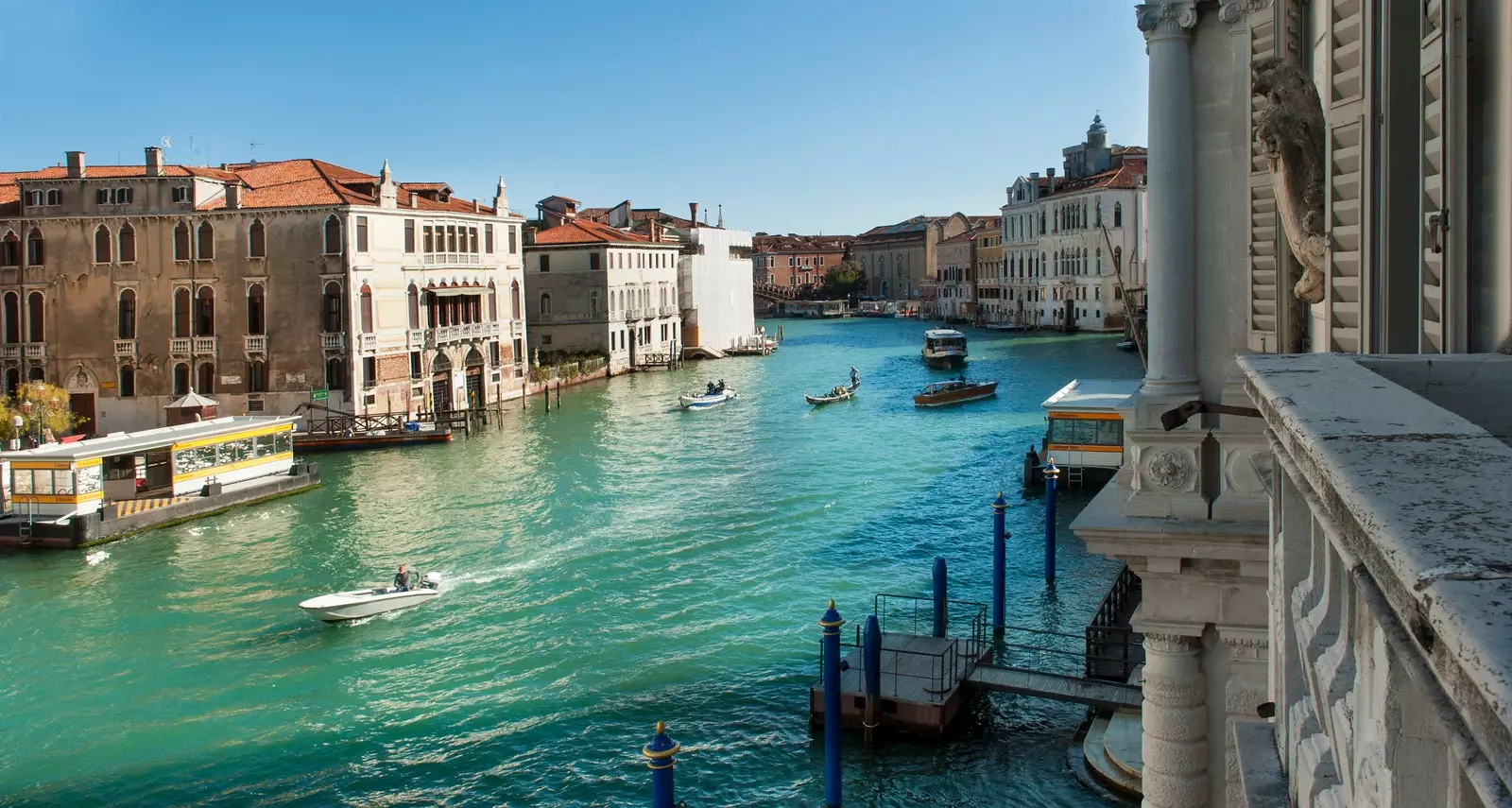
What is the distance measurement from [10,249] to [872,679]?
27.5 meters

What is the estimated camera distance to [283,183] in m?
32.4

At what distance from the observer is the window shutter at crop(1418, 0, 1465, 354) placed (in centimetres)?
372

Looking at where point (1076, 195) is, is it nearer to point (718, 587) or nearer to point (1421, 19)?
point (718, 587)

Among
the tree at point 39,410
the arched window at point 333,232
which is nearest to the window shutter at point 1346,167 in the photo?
the tree at point 39,410

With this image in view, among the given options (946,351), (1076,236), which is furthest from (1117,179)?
(946,351)

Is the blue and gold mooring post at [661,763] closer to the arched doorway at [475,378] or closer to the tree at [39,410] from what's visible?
the tree at [39,410]

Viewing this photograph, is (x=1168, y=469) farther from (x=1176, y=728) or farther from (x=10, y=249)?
(x=10, y=249)

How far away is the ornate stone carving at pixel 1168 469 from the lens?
649 cm

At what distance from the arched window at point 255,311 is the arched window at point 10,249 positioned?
528cm

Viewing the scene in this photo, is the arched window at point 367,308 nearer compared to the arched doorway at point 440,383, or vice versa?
the arched window at point 367,308

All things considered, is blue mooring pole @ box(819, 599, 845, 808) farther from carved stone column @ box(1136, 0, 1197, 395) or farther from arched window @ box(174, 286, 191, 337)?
arched window @ box(174, 286, 191, 337)

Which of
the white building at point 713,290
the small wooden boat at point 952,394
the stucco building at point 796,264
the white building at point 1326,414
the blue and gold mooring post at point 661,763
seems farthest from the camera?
the stucco building at point 796,264

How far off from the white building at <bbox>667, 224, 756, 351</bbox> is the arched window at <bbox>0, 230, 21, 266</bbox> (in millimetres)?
28408

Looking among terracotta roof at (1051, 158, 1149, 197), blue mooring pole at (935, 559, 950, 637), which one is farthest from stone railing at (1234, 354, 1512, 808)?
terracotta roof at (1051, 158, 1149, 197)
